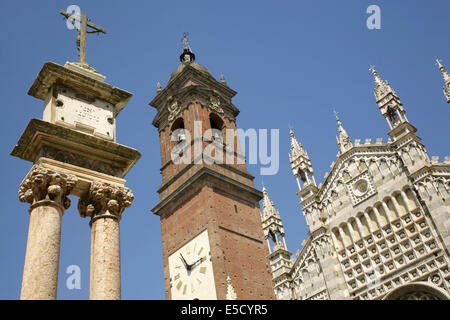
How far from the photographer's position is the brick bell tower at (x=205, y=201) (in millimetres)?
25219

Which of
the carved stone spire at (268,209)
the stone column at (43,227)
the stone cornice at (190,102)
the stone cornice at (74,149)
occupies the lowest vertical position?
the stone column at (43,227)

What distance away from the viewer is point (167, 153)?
3219cm

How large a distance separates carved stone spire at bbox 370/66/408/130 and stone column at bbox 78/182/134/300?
18.8 metres

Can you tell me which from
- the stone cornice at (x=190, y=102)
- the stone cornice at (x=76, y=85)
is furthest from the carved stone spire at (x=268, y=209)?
the stone cornice at (x=76, y=85)

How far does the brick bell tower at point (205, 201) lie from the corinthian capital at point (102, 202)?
1478cm

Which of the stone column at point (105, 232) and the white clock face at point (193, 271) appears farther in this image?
the white clock face at point (193, 271)

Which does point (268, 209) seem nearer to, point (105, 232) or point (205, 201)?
point (205, 201)

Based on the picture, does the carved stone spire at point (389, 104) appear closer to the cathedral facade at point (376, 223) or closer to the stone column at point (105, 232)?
the cathedral facade at point (376, 223)

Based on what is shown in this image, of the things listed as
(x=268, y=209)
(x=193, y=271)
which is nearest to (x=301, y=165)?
(x=268, y=209)

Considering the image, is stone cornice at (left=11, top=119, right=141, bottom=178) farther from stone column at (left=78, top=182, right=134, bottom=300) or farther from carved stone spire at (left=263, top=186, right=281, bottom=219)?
carved stone spire at (left=263, top=186, right=281, bottom=219)

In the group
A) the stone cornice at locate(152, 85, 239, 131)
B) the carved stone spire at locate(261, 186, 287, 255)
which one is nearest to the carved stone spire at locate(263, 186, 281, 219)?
the carved stone spire at locate(261, 186, 287, 255)

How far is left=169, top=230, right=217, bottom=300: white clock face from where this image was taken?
24.7m
